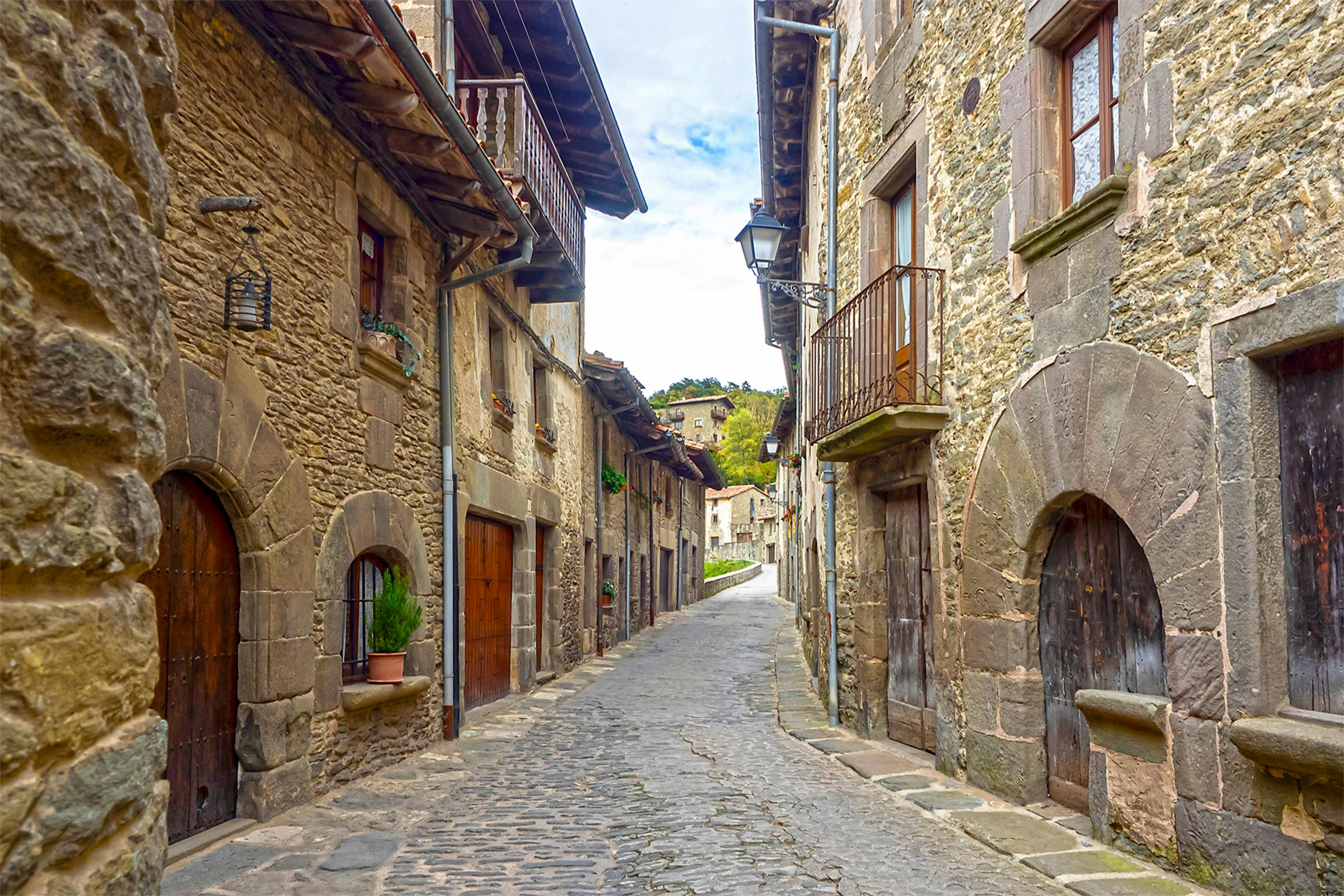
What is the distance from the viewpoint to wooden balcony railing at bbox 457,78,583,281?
805 centimetres

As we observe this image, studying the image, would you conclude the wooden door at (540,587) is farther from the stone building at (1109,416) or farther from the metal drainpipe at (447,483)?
the stone building at (1109,416)

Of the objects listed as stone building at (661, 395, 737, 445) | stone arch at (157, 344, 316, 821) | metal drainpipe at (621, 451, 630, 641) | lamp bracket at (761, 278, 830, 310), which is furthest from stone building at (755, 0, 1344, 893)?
stone building at (661, 395, 737, 445)

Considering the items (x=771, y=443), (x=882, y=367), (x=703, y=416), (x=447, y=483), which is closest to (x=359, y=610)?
(x=447, y=483)

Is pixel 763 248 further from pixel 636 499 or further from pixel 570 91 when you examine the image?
pixel 636 499

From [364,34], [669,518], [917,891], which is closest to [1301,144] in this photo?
[917,891]

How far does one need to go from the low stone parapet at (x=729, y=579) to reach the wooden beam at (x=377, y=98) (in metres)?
26.1

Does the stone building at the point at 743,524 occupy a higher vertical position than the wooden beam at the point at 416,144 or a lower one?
lower

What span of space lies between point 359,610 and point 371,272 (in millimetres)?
2367

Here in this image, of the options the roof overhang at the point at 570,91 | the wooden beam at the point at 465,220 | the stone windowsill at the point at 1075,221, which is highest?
the roof overhang at the point at 570,91

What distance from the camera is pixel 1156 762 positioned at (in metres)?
4.37

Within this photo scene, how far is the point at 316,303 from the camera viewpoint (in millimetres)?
5949

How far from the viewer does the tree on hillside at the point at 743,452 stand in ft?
217

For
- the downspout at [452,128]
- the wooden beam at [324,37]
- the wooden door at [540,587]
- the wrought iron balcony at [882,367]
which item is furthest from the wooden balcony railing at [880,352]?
the wooden door at [540,587]

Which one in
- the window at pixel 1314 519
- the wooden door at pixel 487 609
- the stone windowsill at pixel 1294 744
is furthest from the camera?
the wooden door at pixel 487 609
